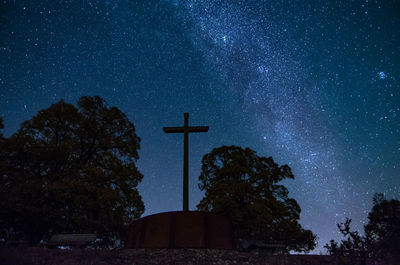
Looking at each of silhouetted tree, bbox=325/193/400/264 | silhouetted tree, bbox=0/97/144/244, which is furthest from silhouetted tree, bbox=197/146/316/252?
silhouetted tree, bbox=325/193/400/264

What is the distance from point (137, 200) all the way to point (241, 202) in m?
7.22

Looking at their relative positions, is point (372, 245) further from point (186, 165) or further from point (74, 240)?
point (74, 240)

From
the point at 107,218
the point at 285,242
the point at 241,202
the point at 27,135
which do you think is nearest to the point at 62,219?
the point at 107,218

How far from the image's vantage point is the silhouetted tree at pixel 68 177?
15727 millimetres

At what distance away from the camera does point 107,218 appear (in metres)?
16.4

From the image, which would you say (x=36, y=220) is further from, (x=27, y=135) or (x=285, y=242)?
(x=285, y=242)

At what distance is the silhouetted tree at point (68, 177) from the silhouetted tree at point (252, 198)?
5.64m

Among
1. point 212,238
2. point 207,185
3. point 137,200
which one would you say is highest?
point 207,185

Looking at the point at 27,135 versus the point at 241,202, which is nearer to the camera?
the point at 27,135

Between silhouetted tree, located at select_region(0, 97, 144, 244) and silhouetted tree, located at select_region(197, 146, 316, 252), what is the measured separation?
5.64 meters

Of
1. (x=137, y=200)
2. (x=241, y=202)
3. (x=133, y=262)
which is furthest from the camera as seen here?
(x=241, y=202)

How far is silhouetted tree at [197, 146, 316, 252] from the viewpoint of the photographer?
Answer: 61.1 feet

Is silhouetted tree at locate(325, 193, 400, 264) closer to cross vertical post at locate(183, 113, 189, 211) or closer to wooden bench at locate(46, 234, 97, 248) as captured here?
cross vertical post at locate(183, 113, 189, 211)

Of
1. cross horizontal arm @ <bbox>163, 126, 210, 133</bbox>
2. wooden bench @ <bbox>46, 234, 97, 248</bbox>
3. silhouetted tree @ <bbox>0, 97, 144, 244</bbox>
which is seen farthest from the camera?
silhouetted tree @ <bbox>0, 97, 144, 244</bbox>
